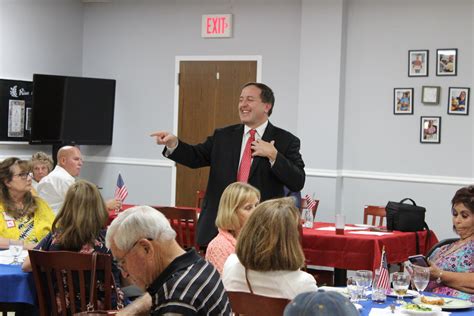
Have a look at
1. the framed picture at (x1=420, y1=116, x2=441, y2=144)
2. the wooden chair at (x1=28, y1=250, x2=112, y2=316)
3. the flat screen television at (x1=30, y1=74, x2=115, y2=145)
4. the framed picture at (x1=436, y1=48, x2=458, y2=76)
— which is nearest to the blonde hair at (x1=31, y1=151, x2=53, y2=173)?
the flat screen television at (x1=30, y1=74, x2=115, y2=145)

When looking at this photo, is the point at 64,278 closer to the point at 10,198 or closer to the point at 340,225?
the point at 10,198

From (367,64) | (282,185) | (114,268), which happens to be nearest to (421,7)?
(367,64)

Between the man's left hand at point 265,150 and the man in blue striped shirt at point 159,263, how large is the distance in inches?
88.8

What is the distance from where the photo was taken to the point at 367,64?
28.5 ft

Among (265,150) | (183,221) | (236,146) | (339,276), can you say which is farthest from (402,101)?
(265,150)

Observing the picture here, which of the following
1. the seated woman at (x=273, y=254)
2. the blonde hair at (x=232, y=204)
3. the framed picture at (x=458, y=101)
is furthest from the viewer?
the framed picture at (x=458, y=101)

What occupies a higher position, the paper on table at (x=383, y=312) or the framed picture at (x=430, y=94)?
the framed picture at (x=430, y=94)

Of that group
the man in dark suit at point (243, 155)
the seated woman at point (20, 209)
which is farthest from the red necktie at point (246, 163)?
the seated woman at point (20, 209)

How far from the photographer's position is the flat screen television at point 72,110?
923cm

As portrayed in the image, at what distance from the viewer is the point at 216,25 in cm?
945

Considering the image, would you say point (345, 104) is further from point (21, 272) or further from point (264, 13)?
point (21, 272)

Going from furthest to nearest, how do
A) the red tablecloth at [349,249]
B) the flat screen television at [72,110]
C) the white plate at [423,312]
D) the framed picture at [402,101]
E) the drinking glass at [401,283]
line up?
the flat screen television at [72,110] → the framed picture at [402,101] → the red tablecloth at [349,249] → the drinking glass at [401,283] → the white plate at [423,312]

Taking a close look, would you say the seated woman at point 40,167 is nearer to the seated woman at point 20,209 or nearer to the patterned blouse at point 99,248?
the seated woman at point 20,209

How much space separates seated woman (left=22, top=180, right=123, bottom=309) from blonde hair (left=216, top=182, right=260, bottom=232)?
0.67 m
